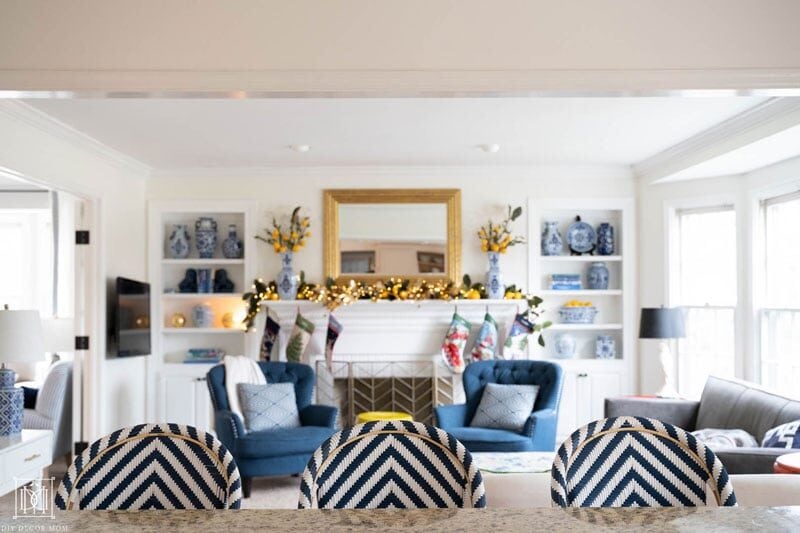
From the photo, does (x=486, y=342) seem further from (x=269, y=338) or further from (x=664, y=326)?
(x=269, y=338)

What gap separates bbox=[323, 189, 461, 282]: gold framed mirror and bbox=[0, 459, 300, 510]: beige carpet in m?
2.21

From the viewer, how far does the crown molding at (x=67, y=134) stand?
5.32 meters

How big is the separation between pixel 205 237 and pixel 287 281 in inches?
36.1

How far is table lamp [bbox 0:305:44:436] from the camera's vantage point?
4754 millimetres

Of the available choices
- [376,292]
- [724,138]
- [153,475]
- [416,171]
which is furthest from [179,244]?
[153,475]

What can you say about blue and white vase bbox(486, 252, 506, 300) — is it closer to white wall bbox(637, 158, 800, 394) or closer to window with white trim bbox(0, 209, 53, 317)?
white wall bbox(637, 158, 800, 394)

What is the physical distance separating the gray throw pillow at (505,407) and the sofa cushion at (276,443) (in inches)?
44.9

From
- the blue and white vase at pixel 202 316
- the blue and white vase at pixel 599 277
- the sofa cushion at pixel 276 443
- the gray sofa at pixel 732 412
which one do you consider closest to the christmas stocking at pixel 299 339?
the blue and white vase at pixel 202 316

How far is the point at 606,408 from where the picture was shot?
20.6 ft

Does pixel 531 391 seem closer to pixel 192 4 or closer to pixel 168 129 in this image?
pixel 168 129

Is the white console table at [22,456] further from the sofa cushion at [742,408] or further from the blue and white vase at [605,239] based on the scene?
the blue and white vase at [605,239]

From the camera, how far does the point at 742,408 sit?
17.8 ft

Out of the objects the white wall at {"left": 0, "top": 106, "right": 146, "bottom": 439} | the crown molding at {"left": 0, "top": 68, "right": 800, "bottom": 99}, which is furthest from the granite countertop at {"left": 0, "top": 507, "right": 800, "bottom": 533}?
the white wall at {"left": 0, "top": 106, "right": 146, "bottom": 439}

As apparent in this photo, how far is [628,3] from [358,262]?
5090 millimetres
